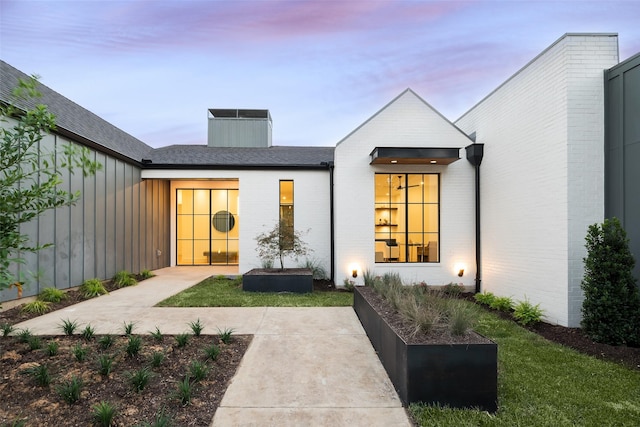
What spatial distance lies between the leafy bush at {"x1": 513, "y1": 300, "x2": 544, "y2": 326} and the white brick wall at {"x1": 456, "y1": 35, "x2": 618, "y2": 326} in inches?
10.9

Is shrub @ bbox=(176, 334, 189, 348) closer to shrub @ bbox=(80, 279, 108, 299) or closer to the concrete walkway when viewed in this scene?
the concrete walkway

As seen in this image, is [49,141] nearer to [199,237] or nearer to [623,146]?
[199,237]

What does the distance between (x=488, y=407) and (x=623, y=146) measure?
17.6 feet

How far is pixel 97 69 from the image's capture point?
1508 cm

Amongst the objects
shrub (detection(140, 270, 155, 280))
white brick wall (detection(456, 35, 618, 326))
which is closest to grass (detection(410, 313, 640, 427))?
white brick wall (detection(456, 35, 618, 326))

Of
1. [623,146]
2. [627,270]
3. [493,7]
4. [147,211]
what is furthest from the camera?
[147,211]

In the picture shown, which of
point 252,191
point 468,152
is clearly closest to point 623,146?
point 468,152

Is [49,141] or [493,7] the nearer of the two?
[49,141]

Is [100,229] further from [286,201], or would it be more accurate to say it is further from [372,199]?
[372,199]

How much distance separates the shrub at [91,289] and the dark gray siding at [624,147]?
1177 cm

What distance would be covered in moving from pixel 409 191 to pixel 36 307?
31.9 feet

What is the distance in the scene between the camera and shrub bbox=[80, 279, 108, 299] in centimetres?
834

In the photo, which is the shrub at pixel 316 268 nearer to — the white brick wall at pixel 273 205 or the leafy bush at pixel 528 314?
the white brick wall at pixel 273 205

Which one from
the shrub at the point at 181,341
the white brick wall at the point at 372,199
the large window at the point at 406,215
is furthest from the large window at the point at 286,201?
the shrub at the point at 181,341
